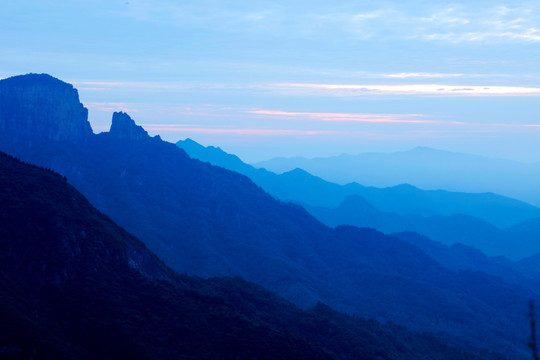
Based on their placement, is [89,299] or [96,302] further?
[89,299]

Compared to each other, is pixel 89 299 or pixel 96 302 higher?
pixel 89 299

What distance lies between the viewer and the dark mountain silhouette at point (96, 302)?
81375 mm

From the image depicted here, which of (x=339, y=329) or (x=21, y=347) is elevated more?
(x=21, y=347)

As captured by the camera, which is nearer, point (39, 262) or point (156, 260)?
point (39, 262)

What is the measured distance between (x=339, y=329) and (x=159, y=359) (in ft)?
201

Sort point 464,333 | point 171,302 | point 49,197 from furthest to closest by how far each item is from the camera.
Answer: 1. point 464,333
2. point 49,197
3. point 171,302

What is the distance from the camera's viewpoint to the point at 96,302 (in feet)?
301

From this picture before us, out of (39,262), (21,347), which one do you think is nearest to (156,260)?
(39,262)

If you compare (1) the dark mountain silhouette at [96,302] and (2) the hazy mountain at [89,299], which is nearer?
(2) the hazy mountain at [89,299]

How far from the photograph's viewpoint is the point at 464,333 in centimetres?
19975

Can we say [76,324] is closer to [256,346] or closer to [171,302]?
[171,302]

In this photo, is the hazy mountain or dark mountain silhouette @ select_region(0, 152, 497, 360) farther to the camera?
dark mountain silhouette @ select_region(0, 152, 497, 360)

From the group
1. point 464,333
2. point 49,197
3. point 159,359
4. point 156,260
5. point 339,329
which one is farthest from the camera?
point 464,333

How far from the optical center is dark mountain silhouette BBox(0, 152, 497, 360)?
81375 millimetres
